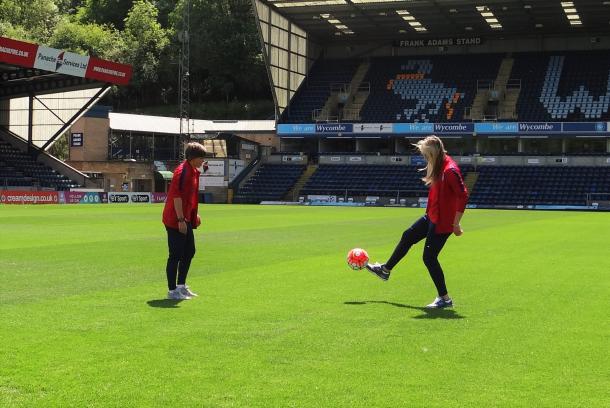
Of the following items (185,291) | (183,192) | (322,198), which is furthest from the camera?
(322,198)

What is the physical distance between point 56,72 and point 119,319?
2042 inches

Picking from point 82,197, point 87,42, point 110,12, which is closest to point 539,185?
point 82,197

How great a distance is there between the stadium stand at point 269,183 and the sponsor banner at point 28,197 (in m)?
19.0

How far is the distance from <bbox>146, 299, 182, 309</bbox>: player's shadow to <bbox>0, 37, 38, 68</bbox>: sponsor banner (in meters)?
47.0

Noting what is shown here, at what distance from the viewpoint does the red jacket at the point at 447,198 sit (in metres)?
10.5

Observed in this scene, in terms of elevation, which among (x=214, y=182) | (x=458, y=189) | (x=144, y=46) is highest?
(x=144, y=46)

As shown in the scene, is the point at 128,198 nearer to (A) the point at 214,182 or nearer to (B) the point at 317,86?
(A) the point at 214,182

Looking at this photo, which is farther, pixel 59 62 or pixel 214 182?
pixel 214 182

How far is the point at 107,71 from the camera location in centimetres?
6153

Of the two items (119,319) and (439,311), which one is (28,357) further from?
(439,311)

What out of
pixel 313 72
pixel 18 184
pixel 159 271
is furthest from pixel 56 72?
pixel 159 271

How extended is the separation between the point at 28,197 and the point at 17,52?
959cm

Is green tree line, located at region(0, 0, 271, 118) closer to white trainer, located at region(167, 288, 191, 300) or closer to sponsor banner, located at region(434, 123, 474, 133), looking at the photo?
sponsor banner, located at region(434, 123, 474, 133)

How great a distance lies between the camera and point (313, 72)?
82.6 metres
